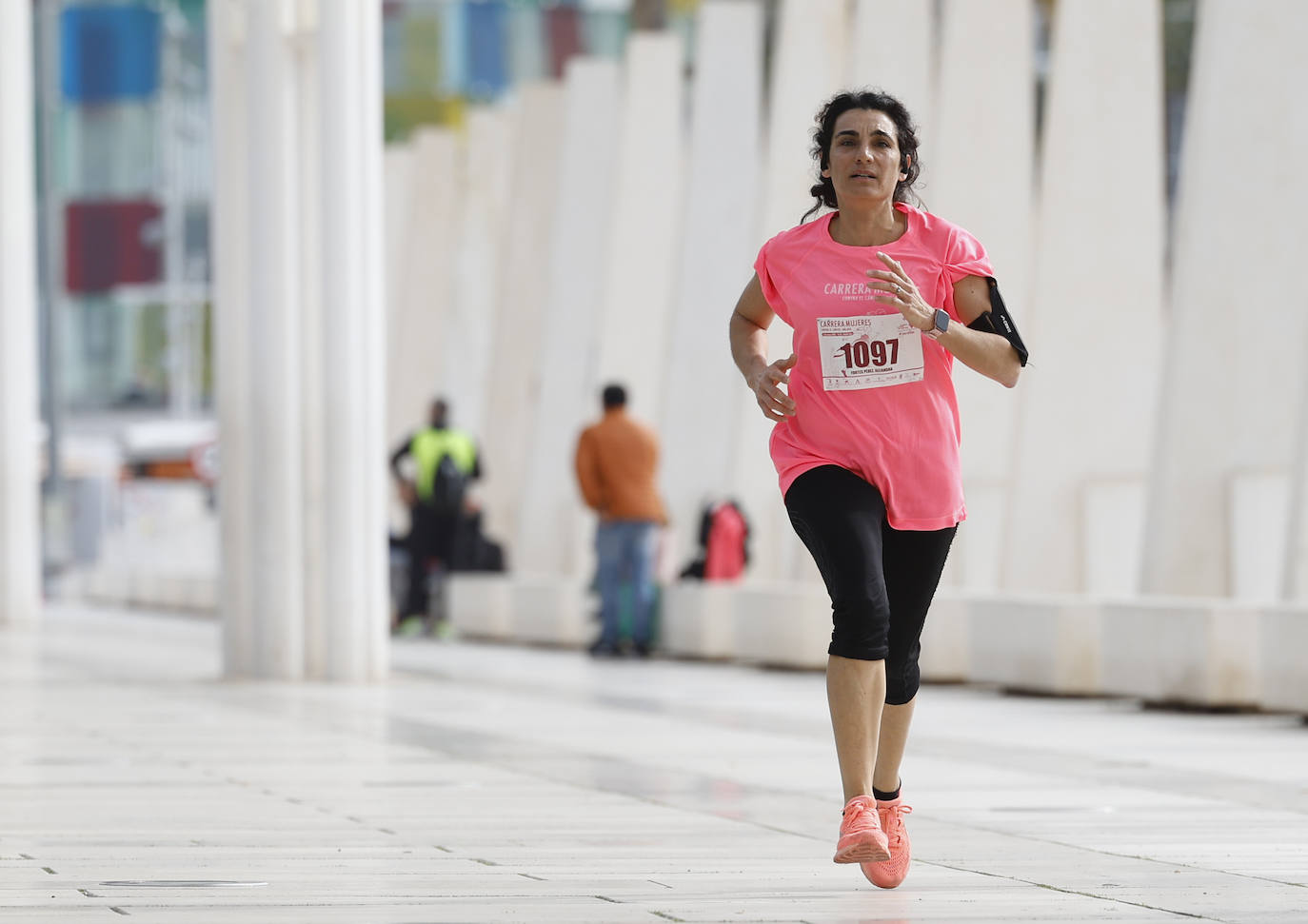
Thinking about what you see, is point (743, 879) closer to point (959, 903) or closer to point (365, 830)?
point (959, 903)

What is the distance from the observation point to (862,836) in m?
6.07

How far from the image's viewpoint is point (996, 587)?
64.6 ft

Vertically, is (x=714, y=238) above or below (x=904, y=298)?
above

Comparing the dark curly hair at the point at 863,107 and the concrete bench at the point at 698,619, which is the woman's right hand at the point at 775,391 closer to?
the dark curly hair at the point at 863,107

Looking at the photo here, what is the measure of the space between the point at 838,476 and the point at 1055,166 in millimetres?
12936

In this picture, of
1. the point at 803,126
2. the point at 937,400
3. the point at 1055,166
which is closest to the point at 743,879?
the point at 937,400

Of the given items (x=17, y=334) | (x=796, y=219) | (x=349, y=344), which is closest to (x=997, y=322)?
(x=349, y=344)

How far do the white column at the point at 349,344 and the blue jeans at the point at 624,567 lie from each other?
3.99 metres

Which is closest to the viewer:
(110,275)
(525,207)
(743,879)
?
(743,879)

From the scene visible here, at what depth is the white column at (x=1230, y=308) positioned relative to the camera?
603 inches

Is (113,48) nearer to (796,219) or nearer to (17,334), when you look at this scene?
(17,334)

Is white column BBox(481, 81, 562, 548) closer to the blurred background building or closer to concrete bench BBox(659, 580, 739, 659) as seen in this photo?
the blurred background building

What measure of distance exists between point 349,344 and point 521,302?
1718 centimetres

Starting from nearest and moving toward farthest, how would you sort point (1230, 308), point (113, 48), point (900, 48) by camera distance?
point (1230, 308) < point (900, 48) < point (113, 48)
